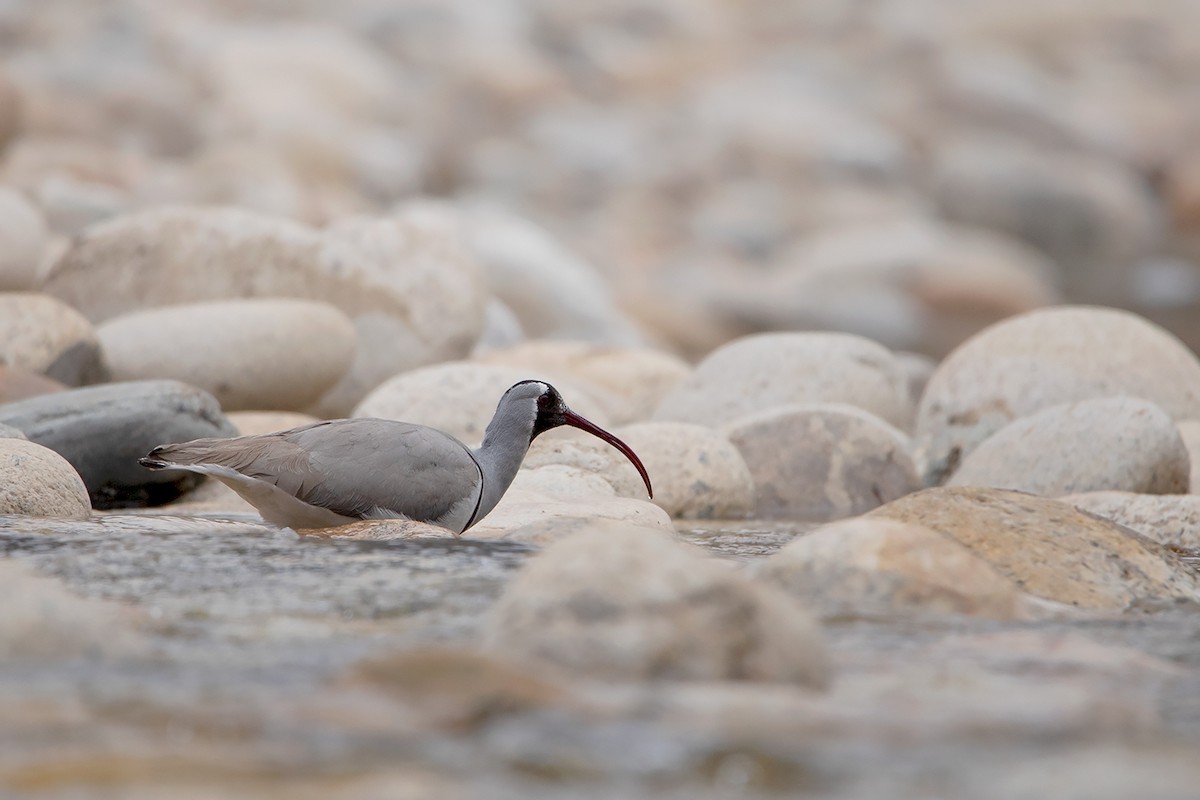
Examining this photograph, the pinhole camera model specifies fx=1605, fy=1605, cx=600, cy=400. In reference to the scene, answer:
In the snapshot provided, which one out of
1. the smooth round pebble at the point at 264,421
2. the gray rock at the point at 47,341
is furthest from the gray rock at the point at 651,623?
the gray rock at the point at 47,341

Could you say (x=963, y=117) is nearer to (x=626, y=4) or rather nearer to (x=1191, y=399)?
(x=626, y=4)

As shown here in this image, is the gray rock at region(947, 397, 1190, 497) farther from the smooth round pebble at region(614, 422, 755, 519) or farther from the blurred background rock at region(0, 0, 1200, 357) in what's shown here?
the blurred background rock at region(0, 0, 1200, 357)

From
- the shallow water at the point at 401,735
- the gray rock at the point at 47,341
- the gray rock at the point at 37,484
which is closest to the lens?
the shallow water at the point at 401,735

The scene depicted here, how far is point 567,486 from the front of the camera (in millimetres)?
8008

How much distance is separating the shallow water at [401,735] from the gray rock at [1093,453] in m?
3.60

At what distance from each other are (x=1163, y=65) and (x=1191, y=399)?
31.1m

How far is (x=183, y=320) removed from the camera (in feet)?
33.9

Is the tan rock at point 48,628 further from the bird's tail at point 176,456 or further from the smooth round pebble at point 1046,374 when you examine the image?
the smooth round pebble at point 1046,374

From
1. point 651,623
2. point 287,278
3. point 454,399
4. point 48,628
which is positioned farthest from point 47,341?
point 651,623

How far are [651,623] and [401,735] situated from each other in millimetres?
768

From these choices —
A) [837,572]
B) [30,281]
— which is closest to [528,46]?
[30,281]

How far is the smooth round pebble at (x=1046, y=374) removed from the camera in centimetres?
1025

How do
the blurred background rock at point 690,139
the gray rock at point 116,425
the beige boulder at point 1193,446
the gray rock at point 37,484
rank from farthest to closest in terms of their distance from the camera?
the blurred background rock at point 690,139 → the beige boulder at point 1193,446 → the gray rock at point 116,425 → the gray rock at point 37,484

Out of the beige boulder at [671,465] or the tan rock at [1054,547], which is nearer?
the tan rock at [1054,547]
